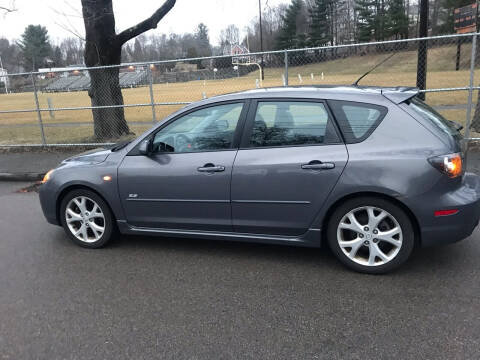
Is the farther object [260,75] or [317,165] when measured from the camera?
[260,75]

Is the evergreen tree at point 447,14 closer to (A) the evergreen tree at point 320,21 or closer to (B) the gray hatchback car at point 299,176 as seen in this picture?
(A) the evergreen tree at point 320,21

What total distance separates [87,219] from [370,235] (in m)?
2.93

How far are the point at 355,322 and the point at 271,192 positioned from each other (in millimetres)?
1300

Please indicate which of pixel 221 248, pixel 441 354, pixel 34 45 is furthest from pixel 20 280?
pixel 34 45

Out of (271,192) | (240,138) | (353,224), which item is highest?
(240,138)

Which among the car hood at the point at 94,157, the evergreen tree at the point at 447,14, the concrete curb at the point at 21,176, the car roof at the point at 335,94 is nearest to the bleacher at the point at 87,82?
the concrete curb at the point at 21,176

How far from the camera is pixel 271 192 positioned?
3.77 metres

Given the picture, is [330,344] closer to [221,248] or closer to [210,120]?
[221,248]

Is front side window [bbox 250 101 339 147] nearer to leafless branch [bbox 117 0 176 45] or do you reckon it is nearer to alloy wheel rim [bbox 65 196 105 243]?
alloy wheel rim [bbox 65 196 105 243]

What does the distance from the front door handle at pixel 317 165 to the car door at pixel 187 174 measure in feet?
2.33

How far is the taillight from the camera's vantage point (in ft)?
11.0

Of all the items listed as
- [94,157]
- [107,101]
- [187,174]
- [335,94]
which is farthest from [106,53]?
[335,94]

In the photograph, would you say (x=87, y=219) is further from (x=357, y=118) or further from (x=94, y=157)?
(x=357, y=118)

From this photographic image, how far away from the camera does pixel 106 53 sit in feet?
33.5
